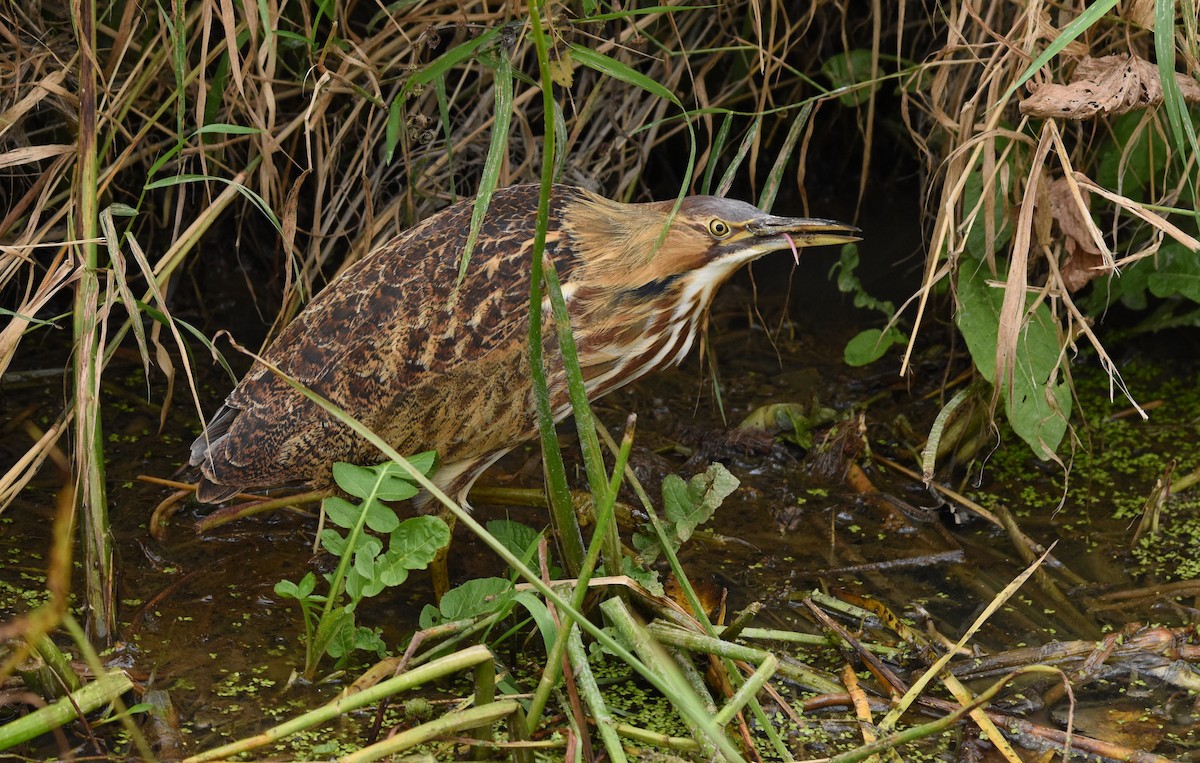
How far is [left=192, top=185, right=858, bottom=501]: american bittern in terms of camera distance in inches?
98.6

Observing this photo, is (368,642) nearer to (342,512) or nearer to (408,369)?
(342,512)

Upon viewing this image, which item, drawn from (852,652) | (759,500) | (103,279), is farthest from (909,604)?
(103,279)

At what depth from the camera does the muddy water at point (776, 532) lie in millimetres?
2363

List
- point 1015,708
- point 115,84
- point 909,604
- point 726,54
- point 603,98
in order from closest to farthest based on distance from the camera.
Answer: point 1015,708, point 909,604, point 115,84, point 603,98, point 726,54

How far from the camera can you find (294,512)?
9.63ft

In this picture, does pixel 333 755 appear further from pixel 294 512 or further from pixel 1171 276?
pixel 1171 276

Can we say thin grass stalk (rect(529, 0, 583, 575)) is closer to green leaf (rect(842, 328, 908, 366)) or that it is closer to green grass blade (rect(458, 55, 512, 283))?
green grass blade (rect(458, 55, 512, 283))

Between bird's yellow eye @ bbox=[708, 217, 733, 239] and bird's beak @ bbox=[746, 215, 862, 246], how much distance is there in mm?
42

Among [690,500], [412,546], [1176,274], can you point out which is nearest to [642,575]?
[690,500]

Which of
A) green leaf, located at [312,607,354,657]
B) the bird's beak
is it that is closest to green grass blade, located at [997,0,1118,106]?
the bird's beak

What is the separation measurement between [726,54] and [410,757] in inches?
90.6

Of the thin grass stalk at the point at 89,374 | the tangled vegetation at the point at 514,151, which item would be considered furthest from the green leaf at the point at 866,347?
the thin grass stalk at the point at 89,374

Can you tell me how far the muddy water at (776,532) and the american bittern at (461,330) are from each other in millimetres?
284

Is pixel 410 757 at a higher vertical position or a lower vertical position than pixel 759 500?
higher
